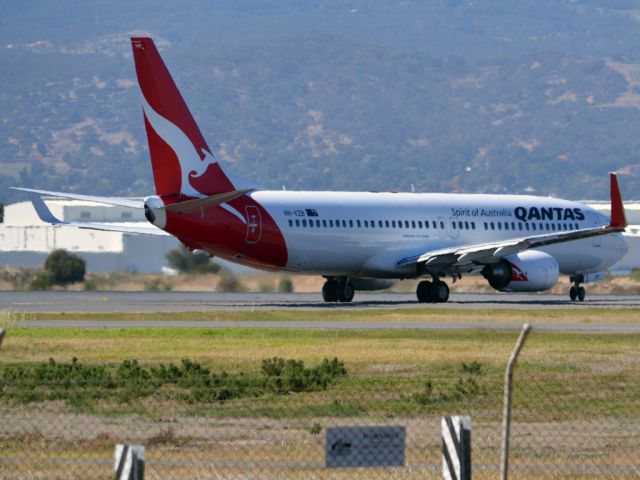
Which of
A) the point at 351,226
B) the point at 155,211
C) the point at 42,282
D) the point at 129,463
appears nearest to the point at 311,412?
the point at 129,463

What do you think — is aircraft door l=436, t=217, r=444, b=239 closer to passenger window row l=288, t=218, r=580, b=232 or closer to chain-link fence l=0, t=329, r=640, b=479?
passenger window row l=288, t=218, r=580, b=232

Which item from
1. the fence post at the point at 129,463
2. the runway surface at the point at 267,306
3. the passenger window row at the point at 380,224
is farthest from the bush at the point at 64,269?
the fence post at the point at 129,463

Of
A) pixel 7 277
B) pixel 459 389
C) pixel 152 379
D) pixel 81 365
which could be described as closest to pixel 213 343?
pixel 81 365

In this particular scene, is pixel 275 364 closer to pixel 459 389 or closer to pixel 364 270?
pixel 459 389

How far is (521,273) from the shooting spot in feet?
173

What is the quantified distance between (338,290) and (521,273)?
6.12 metres

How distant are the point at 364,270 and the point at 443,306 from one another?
4303 mm

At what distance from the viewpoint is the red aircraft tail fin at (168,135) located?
46.5 metres

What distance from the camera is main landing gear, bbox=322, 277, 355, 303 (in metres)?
54.0

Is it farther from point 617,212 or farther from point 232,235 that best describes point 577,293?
point 232,235

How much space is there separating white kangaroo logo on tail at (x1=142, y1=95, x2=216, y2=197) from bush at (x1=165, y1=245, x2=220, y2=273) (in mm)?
22192

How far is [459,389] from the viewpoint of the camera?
23688mm

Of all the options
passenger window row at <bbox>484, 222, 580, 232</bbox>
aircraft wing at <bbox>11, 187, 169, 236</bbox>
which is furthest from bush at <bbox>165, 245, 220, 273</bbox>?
passenger window row at <bbox>484, 222, 580, 232</bbox>

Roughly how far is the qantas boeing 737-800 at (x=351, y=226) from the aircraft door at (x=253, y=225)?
42 millimetres
